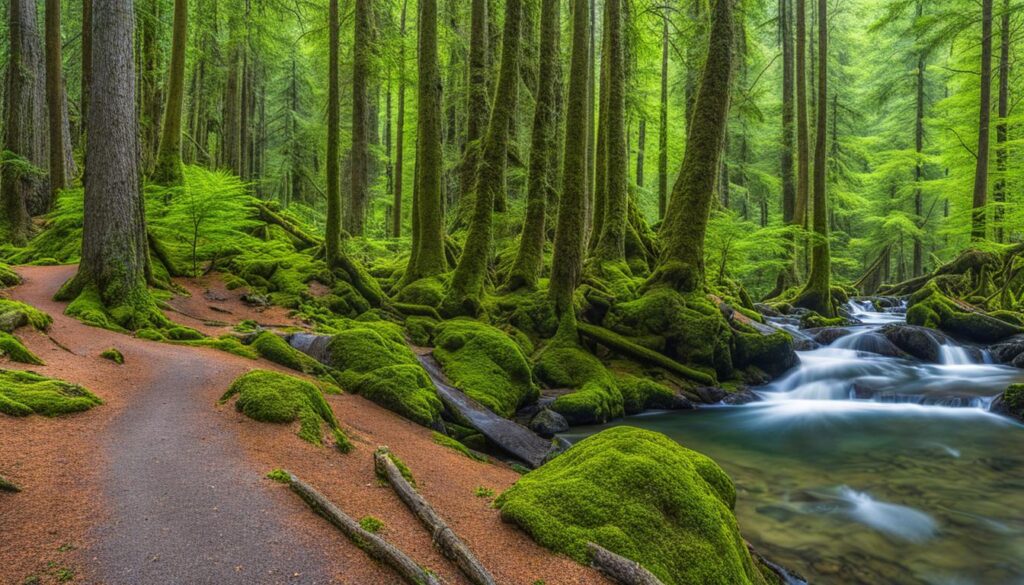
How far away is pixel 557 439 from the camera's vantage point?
7840 millimetres

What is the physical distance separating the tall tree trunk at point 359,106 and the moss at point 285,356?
8502 millimetres

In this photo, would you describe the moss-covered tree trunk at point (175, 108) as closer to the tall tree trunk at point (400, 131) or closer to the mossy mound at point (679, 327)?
the tall tree trunk at point (400, 131)

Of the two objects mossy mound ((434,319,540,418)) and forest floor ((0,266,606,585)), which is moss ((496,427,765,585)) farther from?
mossy mound ((434,319,540,418))

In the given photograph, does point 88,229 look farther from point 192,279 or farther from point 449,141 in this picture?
point 449,141

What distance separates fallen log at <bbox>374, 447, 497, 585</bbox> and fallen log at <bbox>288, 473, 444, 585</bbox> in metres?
0.21

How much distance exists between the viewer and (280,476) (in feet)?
12.4

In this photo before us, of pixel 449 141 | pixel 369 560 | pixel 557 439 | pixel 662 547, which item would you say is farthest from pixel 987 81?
pixel 369 560

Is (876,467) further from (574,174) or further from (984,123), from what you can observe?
(984,123)

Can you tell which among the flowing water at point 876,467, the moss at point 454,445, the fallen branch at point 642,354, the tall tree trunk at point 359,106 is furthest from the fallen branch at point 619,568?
the tall tree trunk at point 359,106

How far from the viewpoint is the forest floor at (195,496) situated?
2713mm

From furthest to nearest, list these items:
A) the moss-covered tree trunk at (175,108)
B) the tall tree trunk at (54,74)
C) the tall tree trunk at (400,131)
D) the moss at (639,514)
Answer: the tall tree trunk at (400,131) → the tall tree trunk at (54,74) → the moss-covered tree trunk at (175,108) → the moss at (639,514)

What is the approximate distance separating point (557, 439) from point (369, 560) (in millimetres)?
5068

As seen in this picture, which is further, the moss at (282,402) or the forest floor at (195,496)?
the moss at (282,402)

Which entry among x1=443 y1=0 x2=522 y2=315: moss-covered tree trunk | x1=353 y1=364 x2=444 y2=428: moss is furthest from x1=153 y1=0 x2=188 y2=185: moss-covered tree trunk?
x1=353 y1=364 x2=444 y2=428: moss
